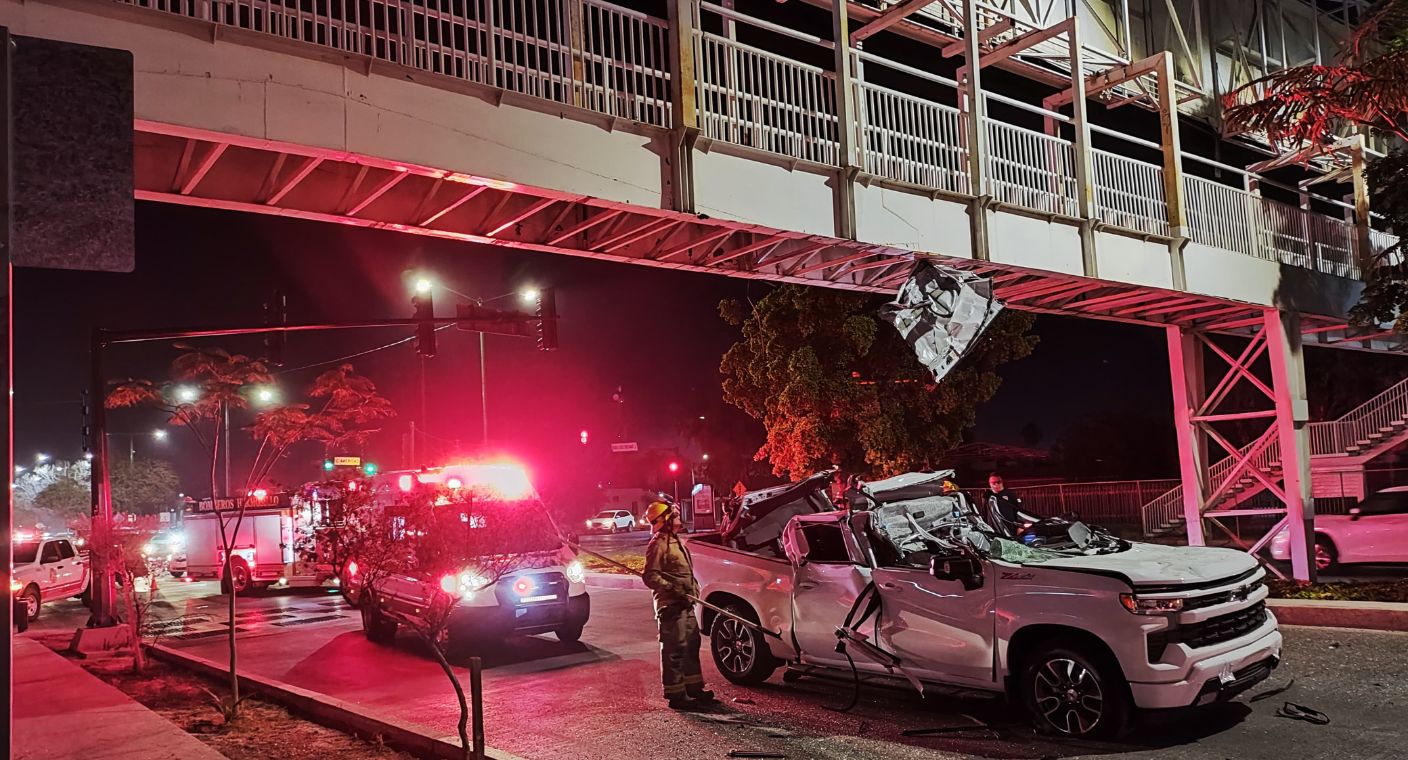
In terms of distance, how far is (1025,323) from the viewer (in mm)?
22500

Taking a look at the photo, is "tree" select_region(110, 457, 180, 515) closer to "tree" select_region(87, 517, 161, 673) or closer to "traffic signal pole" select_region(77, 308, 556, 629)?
"traffic signal pole" select_region(77, 308, 556, 629)

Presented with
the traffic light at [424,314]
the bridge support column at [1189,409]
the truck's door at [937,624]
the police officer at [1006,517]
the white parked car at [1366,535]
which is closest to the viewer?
the truck's door at [937,624]

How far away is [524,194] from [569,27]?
1.59m

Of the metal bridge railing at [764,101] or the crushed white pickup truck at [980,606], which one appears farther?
the metal bridge railing at [764,101]

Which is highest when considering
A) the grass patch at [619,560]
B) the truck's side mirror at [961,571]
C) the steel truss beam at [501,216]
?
the steel truss beam at [501,216]

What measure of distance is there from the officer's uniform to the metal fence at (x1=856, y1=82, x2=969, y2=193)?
16.1ft

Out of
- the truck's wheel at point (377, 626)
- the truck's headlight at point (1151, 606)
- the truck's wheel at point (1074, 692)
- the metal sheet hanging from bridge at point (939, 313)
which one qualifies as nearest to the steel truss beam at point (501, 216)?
the metal sheet hanging from bridge at point (939, 313)

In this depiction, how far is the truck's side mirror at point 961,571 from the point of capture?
8.00 meters

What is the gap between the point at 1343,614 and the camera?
436 inches

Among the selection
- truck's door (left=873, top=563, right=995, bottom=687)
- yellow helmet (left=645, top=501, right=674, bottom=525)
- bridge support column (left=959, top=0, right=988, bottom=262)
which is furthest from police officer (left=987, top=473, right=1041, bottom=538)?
bridge support column (left=959, top=0, right=988, bottom=262)

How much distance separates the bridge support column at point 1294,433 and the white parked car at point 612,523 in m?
41.7

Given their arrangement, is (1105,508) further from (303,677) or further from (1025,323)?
(303,677)

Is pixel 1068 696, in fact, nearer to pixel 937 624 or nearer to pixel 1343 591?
pixel 937 624

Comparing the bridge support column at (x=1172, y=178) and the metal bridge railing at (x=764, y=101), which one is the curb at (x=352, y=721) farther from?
the bridge support column at (x=1172, y=178)
